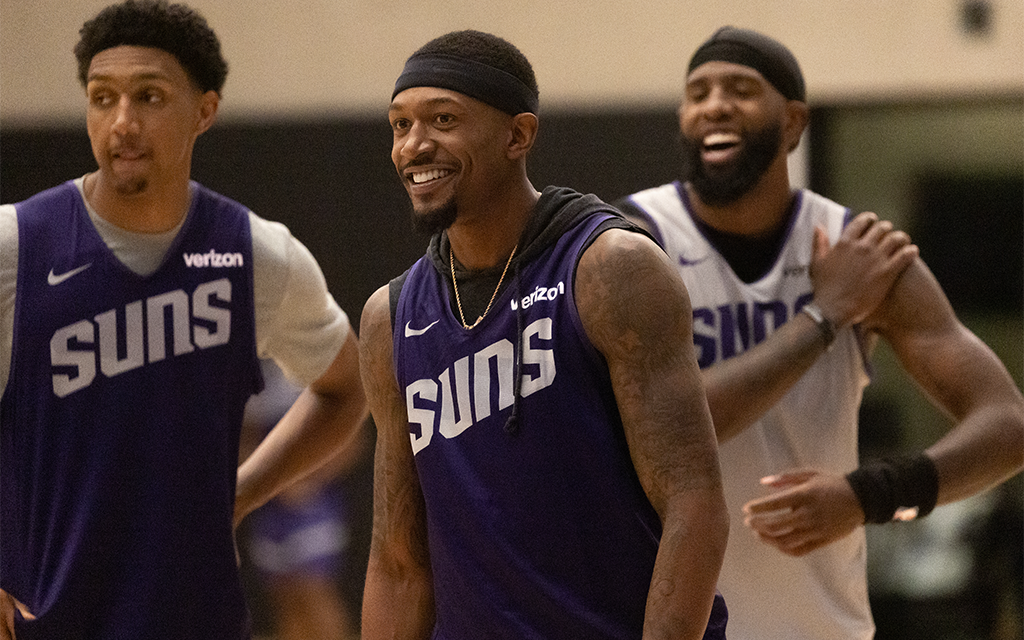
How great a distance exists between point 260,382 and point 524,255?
943mm

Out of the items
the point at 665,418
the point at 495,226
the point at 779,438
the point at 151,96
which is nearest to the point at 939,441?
the point at 779,438

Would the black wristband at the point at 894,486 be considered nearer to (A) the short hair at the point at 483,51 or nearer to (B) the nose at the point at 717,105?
(B) the nose at the point at 717,105

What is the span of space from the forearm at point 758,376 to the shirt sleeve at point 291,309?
0.95 meters

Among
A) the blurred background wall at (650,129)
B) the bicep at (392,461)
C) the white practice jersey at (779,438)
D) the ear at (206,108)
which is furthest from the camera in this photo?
the blurred background wall at (650,129)

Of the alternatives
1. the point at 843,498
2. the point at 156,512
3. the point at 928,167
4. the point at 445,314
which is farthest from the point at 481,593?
the point at 928,167

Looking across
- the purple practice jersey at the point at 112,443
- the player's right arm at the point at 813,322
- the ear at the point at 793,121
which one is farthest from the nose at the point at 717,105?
the purple practice jersey at the point at 112,443

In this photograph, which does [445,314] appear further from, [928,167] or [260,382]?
[928,167]

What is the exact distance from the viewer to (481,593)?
206 cm

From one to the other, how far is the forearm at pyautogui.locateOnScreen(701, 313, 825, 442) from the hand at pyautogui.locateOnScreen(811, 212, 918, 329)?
0.34 ft

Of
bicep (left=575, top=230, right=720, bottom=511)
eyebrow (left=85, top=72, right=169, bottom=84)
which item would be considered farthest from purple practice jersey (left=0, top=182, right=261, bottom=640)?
bicep (left=575, top=230, right=720, bottom=511)

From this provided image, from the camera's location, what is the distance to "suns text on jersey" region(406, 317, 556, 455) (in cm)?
204

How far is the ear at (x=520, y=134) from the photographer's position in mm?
2152

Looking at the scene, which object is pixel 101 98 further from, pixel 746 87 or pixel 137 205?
pixel 746 87

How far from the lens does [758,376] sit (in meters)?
2.80
